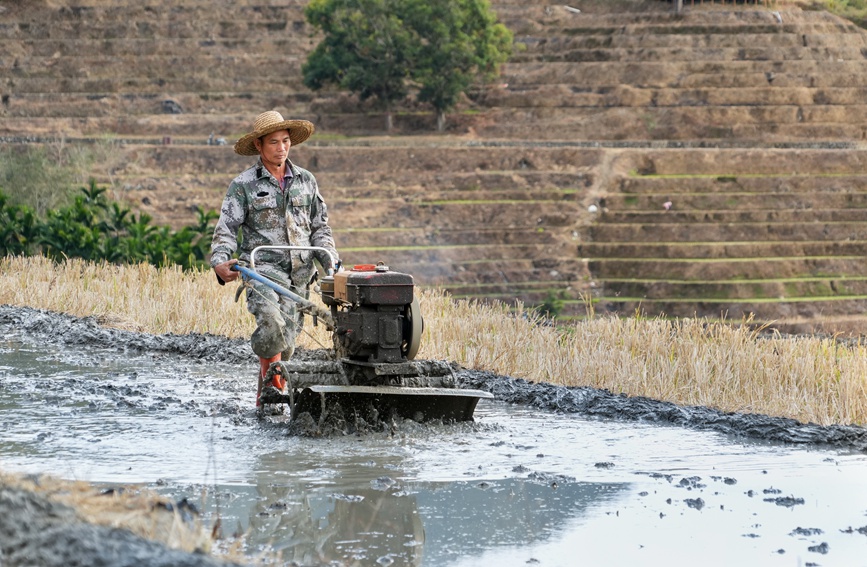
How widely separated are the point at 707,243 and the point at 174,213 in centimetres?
2032

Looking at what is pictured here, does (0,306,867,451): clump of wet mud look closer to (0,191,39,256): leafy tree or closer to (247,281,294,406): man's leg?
(247,281,294,406): man's leg

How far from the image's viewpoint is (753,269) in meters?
47.1

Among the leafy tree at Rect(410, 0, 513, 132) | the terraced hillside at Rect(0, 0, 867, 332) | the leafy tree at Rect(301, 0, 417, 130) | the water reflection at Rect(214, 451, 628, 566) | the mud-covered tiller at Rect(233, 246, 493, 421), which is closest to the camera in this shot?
the water reflection at Rect(214, 451, 628, 566)

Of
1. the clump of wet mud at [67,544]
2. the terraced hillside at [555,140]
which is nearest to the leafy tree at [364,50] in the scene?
the terraced hillside at [555,140]

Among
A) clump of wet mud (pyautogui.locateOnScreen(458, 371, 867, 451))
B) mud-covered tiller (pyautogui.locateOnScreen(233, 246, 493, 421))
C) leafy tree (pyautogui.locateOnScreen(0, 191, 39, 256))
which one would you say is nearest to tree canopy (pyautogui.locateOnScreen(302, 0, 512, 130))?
leafy tree (pyautogui.locateOnScreen(0, 191, 39, 256))

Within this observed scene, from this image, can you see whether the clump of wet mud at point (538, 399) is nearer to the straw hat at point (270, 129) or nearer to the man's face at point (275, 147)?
the man's face at point (275, 147)

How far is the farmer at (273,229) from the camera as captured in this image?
8.62 metres

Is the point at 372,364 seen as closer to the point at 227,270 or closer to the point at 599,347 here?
the point at 227,270

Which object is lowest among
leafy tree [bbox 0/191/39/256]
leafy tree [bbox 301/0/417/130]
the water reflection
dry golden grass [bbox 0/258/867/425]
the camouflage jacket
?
leafy tree [bbox 0/191/39/256]

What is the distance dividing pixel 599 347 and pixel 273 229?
3611 millimetres

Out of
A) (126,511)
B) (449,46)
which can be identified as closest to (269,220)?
(126,511)

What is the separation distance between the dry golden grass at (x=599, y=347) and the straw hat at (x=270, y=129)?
1.43 m

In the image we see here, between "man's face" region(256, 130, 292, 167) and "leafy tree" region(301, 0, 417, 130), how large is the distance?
166ft

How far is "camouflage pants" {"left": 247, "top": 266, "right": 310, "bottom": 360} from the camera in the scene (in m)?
8.59
